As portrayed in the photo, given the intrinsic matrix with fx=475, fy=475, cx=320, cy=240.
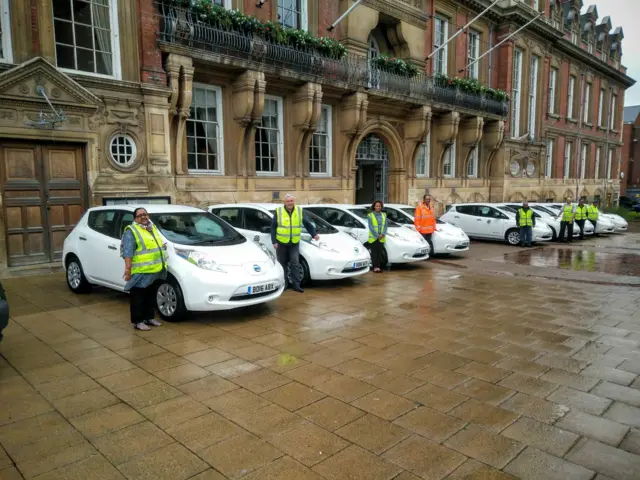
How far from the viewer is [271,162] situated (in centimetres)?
1622

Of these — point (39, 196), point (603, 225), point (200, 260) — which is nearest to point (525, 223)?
point (603, 225)

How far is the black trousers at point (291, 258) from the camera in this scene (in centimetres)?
897

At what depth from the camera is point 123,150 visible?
38.9ft

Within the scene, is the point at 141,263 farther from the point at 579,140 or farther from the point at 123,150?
the point at 579,140

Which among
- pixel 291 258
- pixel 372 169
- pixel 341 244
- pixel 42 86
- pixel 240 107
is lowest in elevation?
pixel 291 258

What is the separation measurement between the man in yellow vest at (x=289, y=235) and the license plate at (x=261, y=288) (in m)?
1.81

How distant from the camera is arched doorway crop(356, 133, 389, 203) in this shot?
20.2 m

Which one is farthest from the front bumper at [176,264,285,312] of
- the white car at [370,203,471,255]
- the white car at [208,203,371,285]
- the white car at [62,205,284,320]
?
the white car at [370,203,471,255]

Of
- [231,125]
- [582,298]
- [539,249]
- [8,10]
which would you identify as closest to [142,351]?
[582,298]

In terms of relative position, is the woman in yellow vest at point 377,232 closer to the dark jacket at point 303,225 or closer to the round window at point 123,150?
the dark jacket at point 303,225

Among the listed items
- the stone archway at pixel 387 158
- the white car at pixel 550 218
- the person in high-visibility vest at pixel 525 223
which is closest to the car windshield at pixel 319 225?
the person in high-visibility vest at pixel 525 223

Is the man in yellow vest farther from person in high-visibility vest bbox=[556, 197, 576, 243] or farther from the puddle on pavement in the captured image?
person in high-visibility vest bbox=[556, 197, 576, 243]

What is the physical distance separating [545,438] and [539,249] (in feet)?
46.2

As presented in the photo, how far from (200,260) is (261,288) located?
3.14 ft
